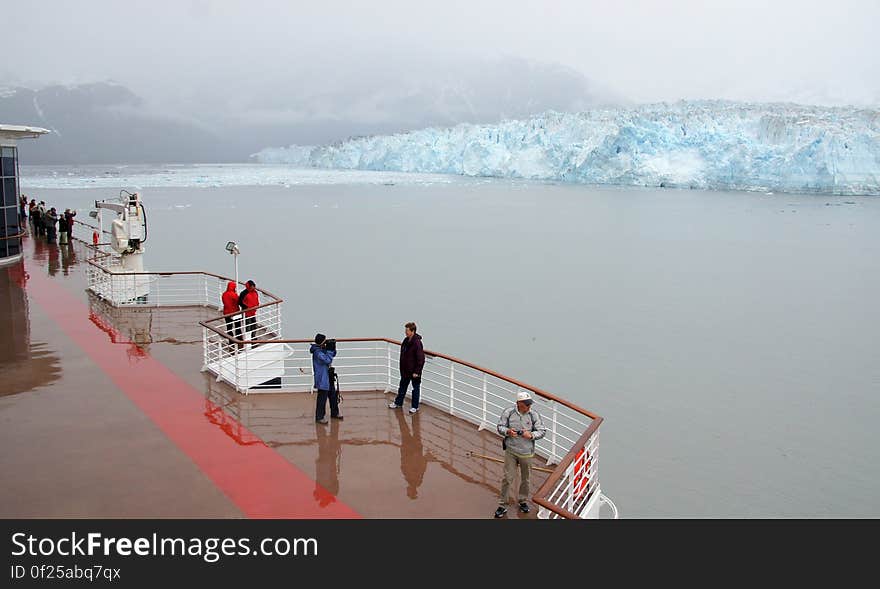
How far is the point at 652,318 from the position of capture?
1683 centimetres

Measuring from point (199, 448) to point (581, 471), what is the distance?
3.14 meters

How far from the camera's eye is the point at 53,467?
18.1 ft

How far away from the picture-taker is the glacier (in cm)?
5453

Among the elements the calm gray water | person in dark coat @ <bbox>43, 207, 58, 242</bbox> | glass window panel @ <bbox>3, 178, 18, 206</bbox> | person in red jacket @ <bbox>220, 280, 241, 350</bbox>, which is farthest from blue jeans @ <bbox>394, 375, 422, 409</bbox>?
person in dark coat @ <bbox>43, 207, 58, 242</bbox>

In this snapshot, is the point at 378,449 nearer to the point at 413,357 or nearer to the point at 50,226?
the point at 413,357

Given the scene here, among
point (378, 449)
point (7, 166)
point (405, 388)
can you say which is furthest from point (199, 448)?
point (7, 166)

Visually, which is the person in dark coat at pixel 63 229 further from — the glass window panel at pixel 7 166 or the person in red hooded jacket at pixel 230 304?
the person in red hooded jacket at pixel 230 304

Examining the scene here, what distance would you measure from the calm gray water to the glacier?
16.4m

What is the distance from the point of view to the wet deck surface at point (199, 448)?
5.03 metres

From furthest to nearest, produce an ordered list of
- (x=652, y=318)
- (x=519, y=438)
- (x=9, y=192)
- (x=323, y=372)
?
(x=652, y=318) < (x=9, y=192) < (x=323, y=372) < (x=519, y=438)

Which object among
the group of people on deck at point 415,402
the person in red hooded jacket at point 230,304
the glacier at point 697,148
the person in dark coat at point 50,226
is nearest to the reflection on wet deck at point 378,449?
the group of people on deck at point 415,402

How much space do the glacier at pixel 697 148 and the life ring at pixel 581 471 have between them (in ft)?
180

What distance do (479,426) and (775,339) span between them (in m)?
11.0

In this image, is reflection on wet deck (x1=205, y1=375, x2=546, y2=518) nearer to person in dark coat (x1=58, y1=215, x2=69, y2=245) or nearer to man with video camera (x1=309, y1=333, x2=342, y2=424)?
man with video camera (x1=309, y1=333, x2=342, y2=424)
